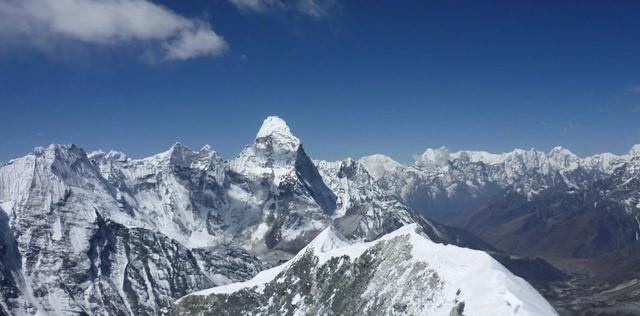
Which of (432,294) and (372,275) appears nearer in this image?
(432,294)

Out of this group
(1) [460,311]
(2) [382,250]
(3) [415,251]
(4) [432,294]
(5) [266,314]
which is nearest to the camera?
(1) [460,311]

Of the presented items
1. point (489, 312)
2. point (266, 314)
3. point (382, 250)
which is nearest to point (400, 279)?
point (382, 250)

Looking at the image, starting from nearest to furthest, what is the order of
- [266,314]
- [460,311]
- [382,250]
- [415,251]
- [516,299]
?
1. [516,299]
2. [460,311]
3. [415,251]
4. [382,250]
5. [266,314]

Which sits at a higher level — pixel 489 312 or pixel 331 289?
pixel 331 289

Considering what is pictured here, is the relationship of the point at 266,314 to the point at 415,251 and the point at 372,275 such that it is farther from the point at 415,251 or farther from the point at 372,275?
the point at 415,251

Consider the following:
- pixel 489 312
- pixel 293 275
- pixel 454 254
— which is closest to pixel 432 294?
pixel 454 254

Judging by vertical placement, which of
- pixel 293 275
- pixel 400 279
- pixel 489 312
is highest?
pixel 293 275

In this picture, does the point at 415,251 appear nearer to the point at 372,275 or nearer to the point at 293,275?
the point at 372,275
